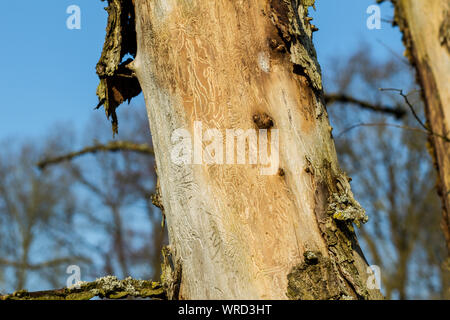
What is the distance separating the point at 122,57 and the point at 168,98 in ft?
1.81

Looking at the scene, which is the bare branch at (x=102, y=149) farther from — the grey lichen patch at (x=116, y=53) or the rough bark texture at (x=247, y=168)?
the rough bark texture at (x=247, y=168)

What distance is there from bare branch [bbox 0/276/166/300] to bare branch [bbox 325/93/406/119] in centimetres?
257

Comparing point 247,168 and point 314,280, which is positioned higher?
point 247,168

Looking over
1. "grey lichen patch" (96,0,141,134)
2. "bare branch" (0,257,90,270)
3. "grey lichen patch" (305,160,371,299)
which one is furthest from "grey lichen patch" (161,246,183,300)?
"bare branch" (0,257,90,270)

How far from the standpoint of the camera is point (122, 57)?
2.28 m

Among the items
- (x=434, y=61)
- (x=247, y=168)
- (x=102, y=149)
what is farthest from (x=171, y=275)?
(x=102, y=149)

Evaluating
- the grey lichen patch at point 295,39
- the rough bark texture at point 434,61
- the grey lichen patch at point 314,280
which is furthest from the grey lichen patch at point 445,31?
the grey lichen patch at point 314,280

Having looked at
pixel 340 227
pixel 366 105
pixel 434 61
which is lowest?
pixel 340 227

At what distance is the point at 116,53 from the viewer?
2193mm

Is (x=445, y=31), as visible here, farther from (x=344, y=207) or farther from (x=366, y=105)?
(x=366, y=105)

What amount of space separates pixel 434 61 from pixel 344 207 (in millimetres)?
777

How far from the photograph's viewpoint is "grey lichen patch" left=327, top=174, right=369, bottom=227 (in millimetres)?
1790

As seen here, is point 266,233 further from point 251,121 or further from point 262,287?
point 251,121
